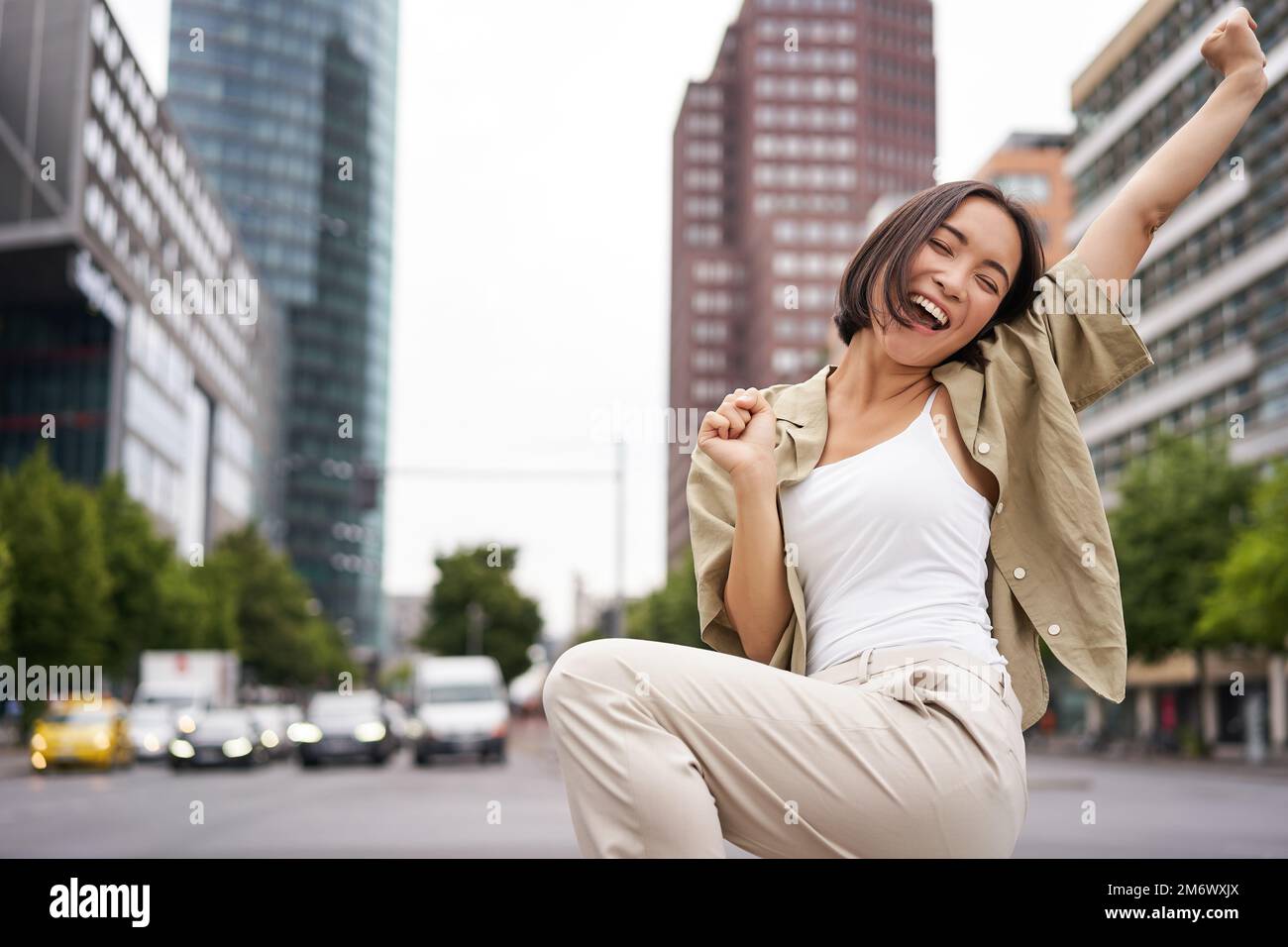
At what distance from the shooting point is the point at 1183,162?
193 cm

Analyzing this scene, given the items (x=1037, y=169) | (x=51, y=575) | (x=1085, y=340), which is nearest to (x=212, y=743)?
(x=51, y=575)

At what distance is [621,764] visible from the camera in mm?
1363

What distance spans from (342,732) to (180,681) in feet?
31.7

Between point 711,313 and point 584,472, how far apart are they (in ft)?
387

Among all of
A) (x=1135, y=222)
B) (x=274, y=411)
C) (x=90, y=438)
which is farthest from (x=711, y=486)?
(x=274, y=411)

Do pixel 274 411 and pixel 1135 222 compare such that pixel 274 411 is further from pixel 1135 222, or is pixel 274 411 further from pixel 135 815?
pixel 1135 222

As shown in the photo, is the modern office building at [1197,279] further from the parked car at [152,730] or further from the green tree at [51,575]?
the green tree at [51,575]

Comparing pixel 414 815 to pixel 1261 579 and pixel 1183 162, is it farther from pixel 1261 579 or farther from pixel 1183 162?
pixel 1261 579

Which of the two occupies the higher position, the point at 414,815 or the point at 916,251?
the point at 916,251

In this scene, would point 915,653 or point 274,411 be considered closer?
point 915,653

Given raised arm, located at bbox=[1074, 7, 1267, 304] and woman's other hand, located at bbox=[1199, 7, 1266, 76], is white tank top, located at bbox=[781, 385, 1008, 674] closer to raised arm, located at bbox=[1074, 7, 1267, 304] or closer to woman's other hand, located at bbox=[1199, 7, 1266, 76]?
raised arm, located at bbox=[1074, 7, 1267, 304]

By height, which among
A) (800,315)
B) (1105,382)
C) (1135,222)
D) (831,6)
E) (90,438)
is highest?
(831,6)

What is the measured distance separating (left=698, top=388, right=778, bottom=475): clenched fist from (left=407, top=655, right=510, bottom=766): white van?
3029 cm

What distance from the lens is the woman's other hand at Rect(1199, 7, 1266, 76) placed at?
1.93 metres
